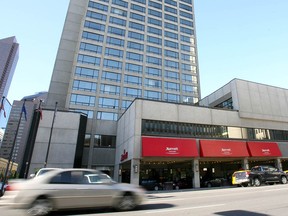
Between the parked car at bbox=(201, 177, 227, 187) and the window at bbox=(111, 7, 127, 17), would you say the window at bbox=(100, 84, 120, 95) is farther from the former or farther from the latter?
the parked car at bbox=(201, 177, 227, 187)

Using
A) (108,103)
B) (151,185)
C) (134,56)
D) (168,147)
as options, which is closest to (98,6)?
(134,56)

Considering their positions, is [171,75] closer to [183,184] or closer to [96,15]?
[96,15]

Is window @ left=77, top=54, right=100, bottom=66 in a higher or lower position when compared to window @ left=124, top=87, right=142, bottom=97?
higher

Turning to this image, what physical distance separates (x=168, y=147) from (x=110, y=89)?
78.2 feet

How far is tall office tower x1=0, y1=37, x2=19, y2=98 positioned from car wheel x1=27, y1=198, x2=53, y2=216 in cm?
19470

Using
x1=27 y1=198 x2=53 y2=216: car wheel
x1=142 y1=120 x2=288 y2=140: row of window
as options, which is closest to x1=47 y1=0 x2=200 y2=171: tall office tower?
x1=142 y1=120 x2=288 y2=140: row of window

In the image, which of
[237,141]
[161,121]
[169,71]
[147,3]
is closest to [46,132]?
[161,121]

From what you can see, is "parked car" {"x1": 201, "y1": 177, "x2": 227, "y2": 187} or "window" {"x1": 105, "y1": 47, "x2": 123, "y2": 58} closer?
"parked car" {"x1": 201, "y1": 177, "x2": 227, "y2": 187}

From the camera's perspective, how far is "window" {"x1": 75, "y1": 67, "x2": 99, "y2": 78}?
41088 mm

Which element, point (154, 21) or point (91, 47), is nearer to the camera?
point (91, 47)

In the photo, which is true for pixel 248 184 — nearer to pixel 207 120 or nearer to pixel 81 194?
pixel 207 120

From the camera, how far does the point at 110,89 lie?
4256 centimetres

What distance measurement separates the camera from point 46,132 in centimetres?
2850

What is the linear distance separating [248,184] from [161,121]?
11.4 metres
